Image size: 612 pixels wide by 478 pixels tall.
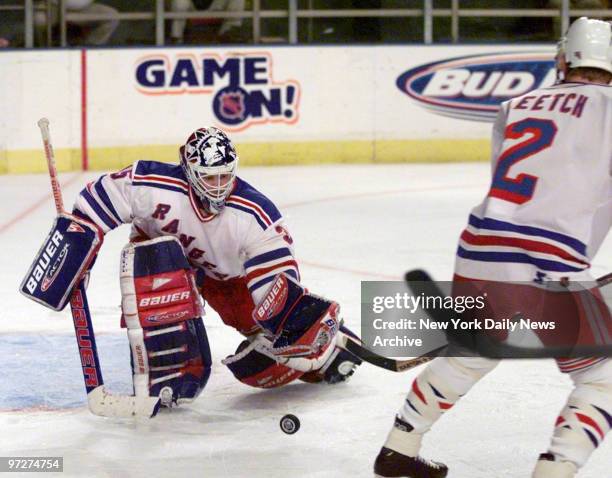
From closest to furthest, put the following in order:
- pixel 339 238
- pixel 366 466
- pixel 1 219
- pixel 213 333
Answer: pixel 366 466
pixel 213 333
pixel 339 238
pixel 1 219

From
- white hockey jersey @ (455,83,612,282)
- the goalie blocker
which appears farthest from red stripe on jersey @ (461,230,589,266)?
the goalie blocker

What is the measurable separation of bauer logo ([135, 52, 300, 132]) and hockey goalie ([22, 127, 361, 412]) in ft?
16.7

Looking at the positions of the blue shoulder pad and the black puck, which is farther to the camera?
the blue shoulder pad

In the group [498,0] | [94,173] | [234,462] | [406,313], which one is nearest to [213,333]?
[406,313]

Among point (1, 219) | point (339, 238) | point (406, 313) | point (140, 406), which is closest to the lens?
point (140, 406)

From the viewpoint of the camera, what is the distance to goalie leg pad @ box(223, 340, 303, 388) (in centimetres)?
377

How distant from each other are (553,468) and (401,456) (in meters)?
0.39

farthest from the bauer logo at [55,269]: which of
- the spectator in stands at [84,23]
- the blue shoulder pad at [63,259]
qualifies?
the spectator in stands at [84,23]

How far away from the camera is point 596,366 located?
2658 millimetres

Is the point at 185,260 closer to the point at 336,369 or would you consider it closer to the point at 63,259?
the point at 63,259

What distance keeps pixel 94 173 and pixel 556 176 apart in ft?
19.8

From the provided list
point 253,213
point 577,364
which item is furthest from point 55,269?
point 577,364

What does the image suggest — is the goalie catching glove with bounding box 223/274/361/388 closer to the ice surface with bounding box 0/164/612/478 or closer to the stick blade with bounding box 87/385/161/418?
the ice surface with bounding box 0/164/612/478

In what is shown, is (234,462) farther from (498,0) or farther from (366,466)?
(498,0)
